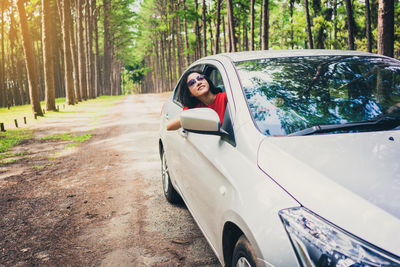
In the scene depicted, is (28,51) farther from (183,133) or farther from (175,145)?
(183,133)

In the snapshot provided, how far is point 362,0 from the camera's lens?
24484 millimetres

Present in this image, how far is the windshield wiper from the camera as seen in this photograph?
7.31 feet

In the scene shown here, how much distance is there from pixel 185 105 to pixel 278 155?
178 cm

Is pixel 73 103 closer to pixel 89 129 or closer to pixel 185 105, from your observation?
pixel 89 129

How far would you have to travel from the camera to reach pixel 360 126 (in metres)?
2.29

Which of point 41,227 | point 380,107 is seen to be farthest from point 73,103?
point 380,107

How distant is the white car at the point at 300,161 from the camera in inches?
60.2

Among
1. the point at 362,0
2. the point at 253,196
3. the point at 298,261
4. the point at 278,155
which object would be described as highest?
the point at 362,0

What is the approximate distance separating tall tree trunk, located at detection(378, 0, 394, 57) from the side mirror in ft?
19.6

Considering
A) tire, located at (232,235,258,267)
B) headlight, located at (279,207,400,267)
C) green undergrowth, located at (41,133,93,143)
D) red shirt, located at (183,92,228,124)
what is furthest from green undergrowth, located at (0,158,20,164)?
headlight, located at (279,207,400,267)

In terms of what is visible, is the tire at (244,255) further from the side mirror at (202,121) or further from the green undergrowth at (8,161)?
the green undergrowth at (8,161)

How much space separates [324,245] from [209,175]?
1.23 m

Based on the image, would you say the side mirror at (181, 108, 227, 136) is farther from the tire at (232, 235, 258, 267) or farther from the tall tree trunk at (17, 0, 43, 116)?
the tall tree trunk at (17, 0, 43, 116)

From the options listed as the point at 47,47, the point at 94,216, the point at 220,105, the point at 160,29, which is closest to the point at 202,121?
the point at 220,105
